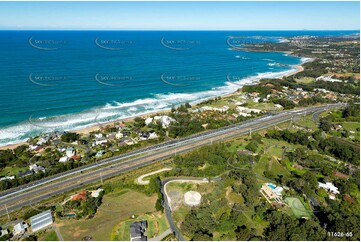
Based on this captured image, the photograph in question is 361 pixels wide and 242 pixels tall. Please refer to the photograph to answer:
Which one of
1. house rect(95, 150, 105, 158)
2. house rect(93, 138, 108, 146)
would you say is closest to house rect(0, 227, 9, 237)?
house rect(95, 150, 105, 158)

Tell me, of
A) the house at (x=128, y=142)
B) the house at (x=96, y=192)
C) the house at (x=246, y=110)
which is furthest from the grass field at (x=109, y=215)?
the house at (x=246, y=110)

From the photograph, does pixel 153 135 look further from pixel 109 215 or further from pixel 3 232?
pixel 3 232

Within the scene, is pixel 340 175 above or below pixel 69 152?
above

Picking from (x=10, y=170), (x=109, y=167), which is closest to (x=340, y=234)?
(x=109, y=167)

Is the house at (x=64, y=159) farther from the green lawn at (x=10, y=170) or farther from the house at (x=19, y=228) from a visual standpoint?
the house at (x=19, y=228)

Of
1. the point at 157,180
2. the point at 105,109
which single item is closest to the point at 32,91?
the point at 105,109
